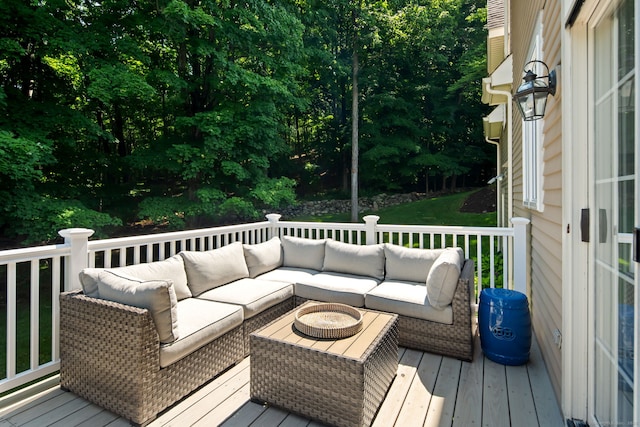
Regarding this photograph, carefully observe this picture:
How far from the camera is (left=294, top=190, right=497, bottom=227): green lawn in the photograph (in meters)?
11.5

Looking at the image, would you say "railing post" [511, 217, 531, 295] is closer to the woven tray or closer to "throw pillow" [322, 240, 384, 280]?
"throw pillow" [322, 240, 384, 280]

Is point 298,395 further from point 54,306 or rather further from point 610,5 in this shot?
point 610,5

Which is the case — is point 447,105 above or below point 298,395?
above

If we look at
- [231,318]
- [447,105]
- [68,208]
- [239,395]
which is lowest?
[239,395]

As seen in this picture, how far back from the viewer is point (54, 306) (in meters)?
2.88

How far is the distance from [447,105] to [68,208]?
52.9 ft

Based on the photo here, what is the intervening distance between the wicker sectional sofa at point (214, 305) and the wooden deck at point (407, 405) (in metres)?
0.10

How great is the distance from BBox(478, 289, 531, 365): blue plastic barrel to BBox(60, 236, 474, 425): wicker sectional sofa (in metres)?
0.19

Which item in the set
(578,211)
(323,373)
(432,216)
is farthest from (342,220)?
(578,211)

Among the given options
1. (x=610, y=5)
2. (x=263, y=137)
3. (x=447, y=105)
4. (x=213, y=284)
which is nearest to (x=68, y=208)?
(x=263, y=137)

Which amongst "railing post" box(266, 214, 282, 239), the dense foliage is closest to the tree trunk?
the dense foliage

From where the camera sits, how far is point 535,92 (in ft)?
8.32

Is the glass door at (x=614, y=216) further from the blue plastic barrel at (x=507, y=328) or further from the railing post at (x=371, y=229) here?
the railing post at (x=371, y=229)

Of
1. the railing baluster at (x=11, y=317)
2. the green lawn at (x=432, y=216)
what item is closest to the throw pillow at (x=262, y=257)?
the railing baluster at (x=11, y=317)
